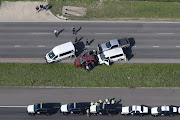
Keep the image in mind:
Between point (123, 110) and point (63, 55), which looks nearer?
point (123, 110)

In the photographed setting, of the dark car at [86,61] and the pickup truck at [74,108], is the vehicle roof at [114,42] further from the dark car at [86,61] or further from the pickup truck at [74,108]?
the pickup truck at [74,108]

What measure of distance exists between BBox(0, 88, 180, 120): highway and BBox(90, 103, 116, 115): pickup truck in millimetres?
1066

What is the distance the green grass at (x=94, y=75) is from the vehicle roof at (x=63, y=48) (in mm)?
2796

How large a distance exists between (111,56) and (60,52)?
9.78m

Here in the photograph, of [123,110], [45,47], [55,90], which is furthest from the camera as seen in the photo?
[45,47]

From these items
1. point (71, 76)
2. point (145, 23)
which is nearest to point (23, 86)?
point (71, 76)

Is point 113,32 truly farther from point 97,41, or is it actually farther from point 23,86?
point 23,86

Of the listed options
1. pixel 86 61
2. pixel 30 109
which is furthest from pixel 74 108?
pixel 86 61

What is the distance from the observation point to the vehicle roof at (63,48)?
46.3 m

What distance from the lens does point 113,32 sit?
51312 mm

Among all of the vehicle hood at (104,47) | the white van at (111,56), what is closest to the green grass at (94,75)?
the white van at (111,56)

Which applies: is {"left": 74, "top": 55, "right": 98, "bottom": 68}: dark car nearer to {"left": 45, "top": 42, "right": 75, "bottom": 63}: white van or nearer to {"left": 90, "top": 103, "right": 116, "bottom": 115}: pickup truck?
{"left": 45, "top": 42, "right": 75, "bottom": 63}: white van

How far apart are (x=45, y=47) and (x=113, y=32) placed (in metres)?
14.6

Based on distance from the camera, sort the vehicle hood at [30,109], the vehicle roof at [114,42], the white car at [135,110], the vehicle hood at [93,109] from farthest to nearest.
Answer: the vehicle roof at [114,42], the vehicle hood at [30,109], the vehicle hood at [93,109], the white car at [135,110]
